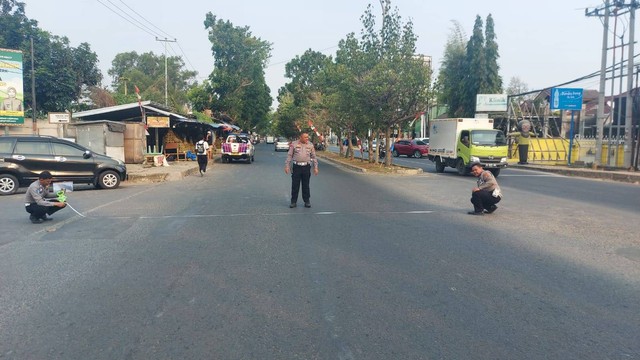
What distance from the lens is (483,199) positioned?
10492 mm

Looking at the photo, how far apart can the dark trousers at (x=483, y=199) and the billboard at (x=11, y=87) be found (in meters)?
24.2

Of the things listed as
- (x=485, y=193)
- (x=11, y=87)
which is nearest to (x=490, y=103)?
(x=11, y=87)

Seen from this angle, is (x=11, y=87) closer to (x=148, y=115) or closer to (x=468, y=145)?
(x=148, y=115)

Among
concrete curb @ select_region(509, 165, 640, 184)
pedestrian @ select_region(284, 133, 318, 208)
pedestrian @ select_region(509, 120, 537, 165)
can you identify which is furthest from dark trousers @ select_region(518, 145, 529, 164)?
pedestrian @ select_region(284, 133, 318, 208)

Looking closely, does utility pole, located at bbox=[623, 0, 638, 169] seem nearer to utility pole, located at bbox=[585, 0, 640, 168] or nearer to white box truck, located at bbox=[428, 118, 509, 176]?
utility pole, located at bbox=[585, 0, 640, 168]

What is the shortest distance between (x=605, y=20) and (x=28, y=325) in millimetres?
28189

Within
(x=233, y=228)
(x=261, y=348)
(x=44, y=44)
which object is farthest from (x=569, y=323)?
(x=44, y=44)

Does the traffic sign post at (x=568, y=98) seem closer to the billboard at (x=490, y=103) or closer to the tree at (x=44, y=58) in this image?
the billboard at (x=490, y=103)

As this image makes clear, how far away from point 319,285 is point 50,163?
12.4 meters

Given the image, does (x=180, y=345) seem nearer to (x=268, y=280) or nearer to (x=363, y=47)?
(x=268, y=280)

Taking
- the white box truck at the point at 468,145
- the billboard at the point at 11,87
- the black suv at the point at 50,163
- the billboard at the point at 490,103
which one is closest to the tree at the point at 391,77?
the white box truck at the point at 468,145

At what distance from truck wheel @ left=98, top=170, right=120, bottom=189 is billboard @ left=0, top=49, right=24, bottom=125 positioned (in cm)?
Answer: 1351

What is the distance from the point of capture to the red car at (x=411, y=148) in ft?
136

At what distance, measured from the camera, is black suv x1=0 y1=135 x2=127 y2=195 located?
1432 cm
